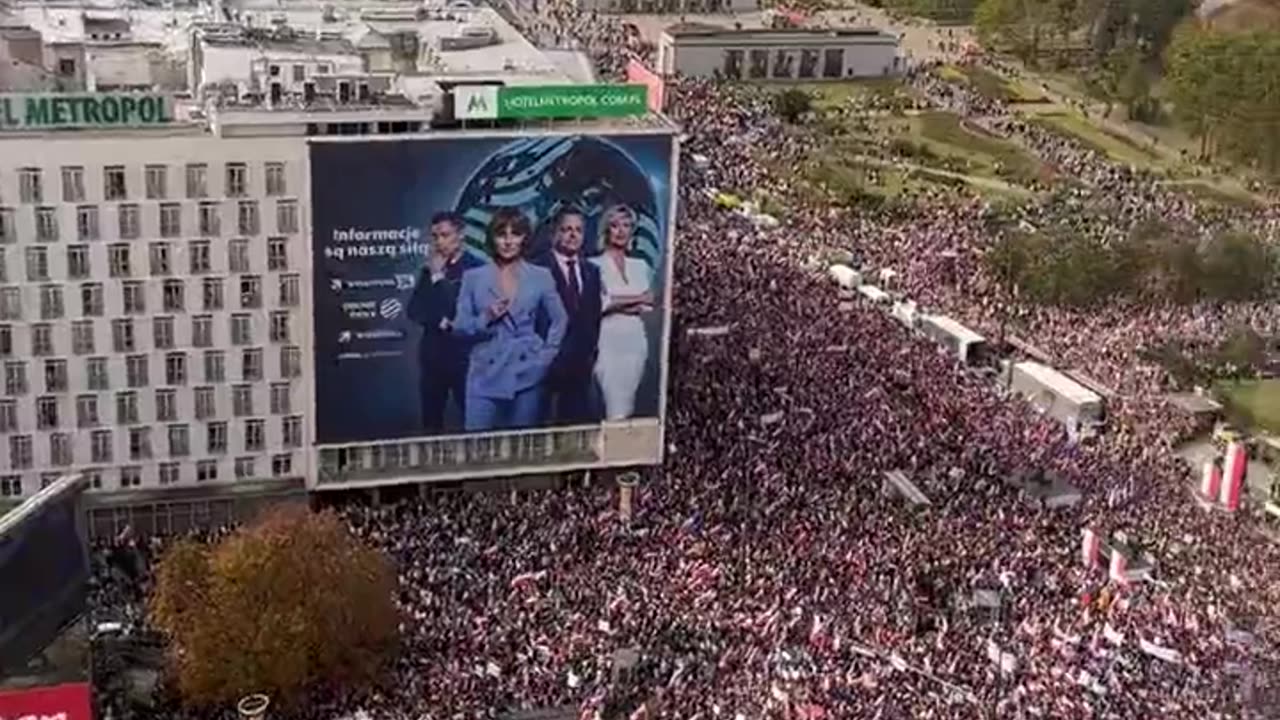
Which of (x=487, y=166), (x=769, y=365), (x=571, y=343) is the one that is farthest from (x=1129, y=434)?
(x=487, y=166)

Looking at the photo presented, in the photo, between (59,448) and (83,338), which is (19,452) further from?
(83,338)

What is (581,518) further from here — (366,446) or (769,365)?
(769,365)

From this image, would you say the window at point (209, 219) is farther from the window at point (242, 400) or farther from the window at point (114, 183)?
the window at point (242, 400)

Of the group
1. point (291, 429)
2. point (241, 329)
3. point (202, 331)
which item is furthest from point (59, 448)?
point (291, 429)

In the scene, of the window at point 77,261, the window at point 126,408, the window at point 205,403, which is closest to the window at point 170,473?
the window at point 205,403

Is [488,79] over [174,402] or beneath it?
over

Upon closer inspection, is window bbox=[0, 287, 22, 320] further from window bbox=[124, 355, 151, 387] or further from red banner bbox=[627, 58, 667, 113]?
red banner bbox=[627, 58, 667, 113]
